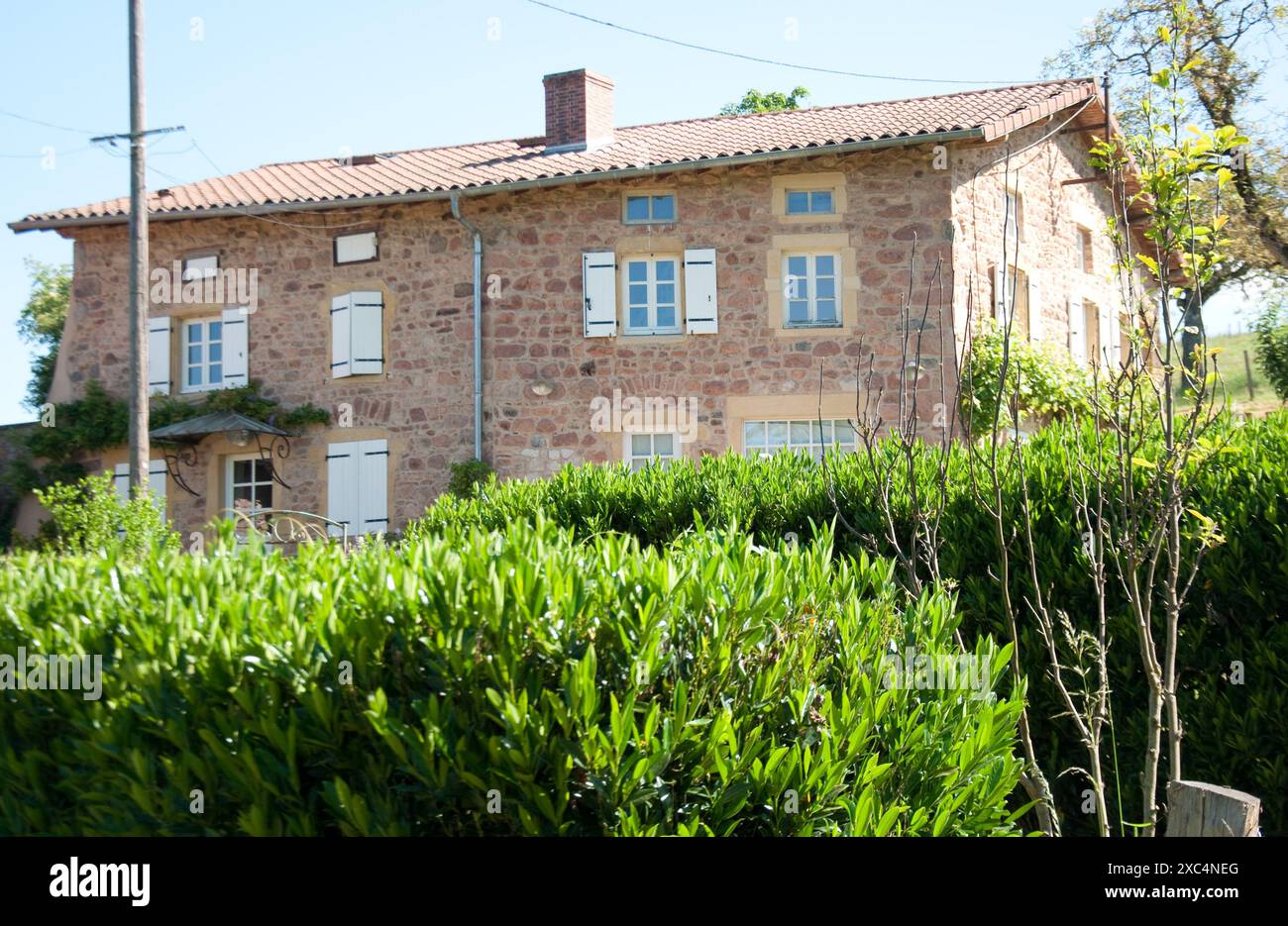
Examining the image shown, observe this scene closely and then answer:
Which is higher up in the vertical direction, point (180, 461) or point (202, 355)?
point (202, 355)

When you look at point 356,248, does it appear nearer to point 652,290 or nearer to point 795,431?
point 652,290

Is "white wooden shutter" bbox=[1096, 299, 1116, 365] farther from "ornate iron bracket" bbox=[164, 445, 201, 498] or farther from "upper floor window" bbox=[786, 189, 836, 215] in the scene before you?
"ornate iron bracket" bbox=[164, 445, 201, 498]

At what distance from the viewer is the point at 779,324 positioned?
604 inches

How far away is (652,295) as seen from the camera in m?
15.8

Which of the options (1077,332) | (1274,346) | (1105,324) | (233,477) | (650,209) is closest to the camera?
(650,209)

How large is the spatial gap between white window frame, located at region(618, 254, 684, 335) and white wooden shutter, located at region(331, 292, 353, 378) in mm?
3597

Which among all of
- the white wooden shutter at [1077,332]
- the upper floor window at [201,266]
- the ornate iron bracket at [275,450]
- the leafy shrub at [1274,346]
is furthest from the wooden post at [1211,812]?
the leafy shrub at [1274,346]

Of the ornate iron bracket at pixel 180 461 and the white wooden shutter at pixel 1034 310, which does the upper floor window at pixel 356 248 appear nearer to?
the ornate iron bracket at pixel 180 461

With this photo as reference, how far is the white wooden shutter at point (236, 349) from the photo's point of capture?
1730 cm

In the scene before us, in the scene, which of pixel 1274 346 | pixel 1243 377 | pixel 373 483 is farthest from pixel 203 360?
pixel 1243 377

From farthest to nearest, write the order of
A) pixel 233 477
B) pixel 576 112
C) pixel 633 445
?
pixel 576 112, pixel 233 477, pixel 633 445

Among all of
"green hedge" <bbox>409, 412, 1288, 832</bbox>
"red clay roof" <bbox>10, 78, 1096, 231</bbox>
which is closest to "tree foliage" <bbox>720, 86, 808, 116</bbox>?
"red clay roof" <bbox>10, 78, 1096, 231</bbox>

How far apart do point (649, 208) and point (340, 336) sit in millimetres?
4334
